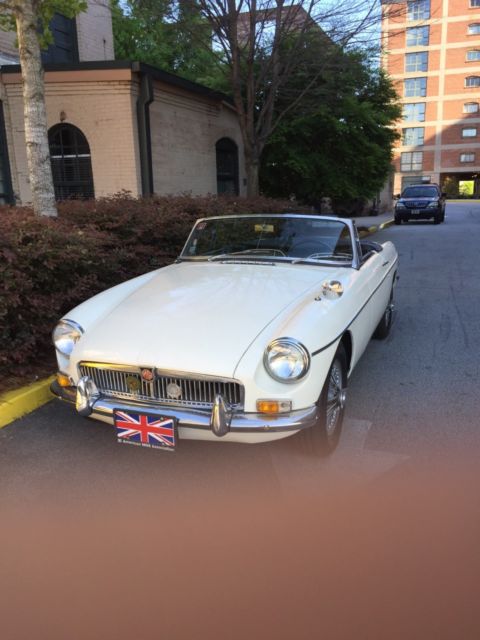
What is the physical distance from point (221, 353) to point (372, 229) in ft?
52.4

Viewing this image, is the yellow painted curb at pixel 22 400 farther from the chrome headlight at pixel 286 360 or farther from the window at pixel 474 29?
the window at pixel 474 29

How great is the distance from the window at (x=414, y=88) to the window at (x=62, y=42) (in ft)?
181

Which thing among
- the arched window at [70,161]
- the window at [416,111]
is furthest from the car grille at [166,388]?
the window at [416,111]

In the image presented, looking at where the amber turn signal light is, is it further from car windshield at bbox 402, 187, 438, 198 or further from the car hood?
car windshield at bbox 402, 187, 438, 198

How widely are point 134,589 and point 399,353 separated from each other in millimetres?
3707

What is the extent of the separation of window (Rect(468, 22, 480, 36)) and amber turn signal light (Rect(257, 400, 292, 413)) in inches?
2571

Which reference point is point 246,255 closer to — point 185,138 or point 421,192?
point 185,138

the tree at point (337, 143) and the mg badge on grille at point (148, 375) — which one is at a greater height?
the tree at point (337, 143)

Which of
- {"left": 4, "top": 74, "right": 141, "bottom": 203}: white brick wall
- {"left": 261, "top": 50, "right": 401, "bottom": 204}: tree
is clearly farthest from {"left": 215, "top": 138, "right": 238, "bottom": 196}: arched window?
{"left": 4, "top": 74, "right": 141, "bottom": 203}: white brick wall

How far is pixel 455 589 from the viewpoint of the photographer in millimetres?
2227

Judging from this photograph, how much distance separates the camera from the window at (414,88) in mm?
58681

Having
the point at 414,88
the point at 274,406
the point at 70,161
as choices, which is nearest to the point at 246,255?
the point at 274,406

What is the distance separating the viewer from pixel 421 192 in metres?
22.1

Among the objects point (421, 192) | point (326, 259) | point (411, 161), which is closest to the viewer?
point (326, 259)
